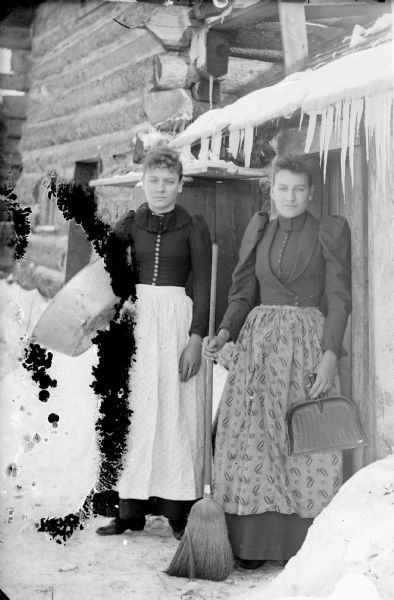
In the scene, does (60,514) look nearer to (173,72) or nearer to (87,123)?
(173,72)

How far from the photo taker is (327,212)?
13.4ft

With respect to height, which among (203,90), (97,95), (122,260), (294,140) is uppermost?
(97,95)

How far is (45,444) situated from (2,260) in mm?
1976

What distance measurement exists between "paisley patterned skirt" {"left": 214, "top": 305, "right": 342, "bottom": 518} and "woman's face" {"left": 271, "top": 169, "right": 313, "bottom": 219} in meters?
0.47

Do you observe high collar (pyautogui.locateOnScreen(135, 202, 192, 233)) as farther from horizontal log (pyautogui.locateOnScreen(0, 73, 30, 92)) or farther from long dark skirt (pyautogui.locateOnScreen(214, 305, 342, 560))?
horizontal log (pyautogui.locateOnScreen(0, 73, 30, 92))

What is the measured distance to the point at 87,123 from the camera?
22.9 feet

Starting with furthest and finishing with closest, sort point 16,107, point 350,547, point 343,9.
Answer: point 16,107, point 343,9, point 350,547

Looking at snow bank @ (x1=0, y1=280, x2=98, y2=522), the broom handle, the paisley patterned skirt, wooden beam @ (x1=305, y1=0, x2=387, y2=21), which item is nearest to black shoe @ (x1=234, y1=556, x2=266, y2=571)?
the paisley patterned skirt

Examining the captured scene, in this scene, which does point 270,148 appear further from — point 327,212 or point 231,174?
point 327,212

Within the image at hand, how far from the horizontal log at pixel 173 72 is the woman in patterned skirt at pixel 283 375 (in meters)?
1.90

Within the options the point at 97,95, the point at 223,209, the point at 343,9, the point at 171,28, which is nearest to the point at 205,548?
the point at 223,209

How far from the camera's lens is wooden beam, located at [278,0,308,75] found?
4.55 meters

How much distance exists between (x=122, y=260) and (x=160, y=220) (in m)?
0.29

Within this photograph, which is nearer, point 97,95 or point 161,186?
point 161,186
